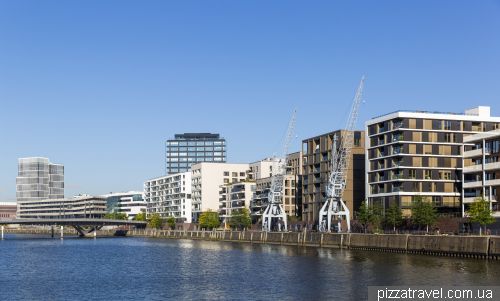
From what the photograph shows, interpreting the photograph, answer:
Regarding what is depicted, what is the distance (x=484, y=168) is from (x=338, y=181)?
41.8 metres

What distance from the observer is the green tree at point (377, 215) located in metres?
136

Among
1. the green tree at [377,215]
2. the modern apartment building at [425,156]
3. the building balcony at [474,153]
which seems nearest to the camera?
the building balcony at [474,153]

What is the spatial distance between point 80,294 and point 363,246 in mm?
67934

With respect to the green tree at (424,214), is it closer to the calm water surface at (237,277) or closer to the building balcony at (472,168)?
the building balcony at (472,168)

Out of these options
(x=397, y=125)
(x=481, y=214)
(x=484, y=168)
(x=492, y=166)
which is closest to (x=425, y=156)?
(x=397, y=125)

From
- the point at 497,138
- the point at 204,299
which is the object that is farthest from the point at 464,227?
the point at 204,299

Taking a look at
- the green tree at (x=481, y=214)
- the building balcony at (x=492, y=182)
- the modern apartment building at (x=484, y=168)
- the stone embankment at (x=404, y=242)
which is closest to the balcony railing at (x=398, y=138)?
the modern apartment building at (x=484, y=168)

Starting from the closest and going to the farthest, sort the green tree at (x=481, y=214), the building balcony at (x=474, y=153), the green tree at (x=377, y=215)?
1. the green tree at (x=481, y=214)
2. the building balcony at (x=474, y=153)
3. the green tree at (x=377, y=215)

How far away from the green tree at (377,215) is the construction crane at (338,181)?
9550 millimetres

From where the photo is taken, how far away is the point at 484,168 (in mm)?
118688

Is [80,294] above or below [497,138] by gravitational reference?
below

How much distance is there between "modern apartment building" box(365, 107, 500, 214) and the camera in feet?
456

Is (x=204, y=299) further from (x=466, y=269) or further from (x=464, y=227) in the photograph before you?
(x=464, y=227)

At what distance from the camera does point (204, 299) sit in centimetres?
5738
